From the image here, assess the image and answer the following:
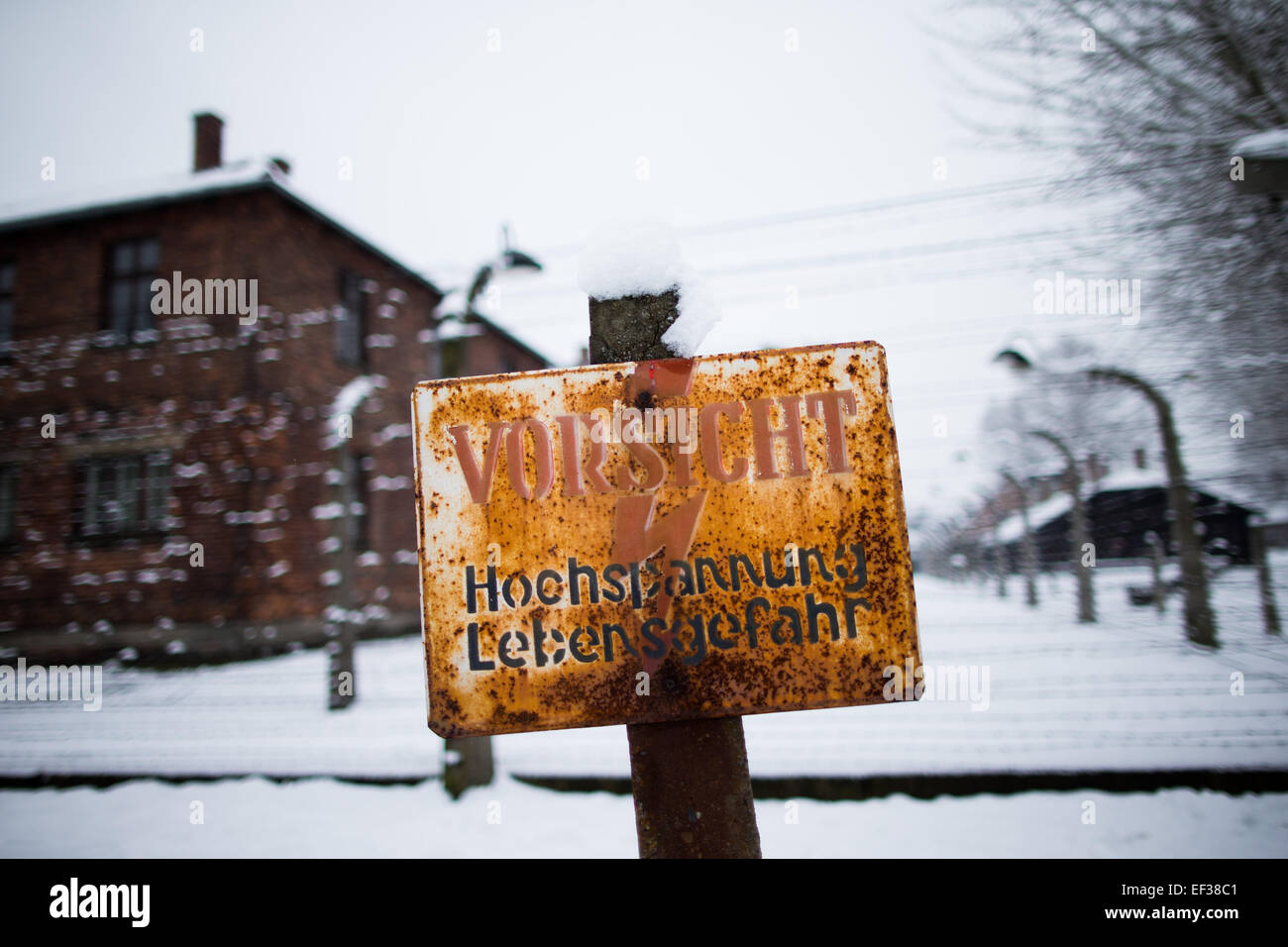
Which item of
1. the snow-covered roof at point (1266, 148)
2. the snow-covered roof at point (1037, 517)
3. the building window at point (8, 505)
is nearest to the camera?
the snow-covered roof at point (1266, 148)

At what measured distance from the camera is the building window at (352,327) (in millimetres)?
12117

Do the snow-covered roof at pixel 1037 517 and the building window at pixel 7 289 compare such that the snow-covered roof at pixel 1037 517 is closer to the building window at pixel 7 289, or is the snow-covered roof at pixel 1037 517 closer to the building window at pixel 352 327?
the building window at pixel 352 327

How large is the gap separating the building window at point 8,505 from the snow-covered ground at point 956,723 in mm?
6146

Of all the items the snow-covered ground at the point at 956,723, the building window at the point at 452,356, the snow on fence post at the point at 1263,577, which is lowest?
the snow-covered ground at the point at 956,723

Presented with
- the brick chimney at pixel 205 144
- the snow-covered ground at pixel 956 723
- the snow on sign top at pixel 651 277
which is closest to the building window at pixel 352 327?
the brick chimney at pixel 205 144

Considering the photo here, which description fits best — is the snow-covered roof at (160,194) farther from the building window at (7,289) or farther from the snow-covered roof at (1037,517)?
the snow-covered roof at (1037,517)

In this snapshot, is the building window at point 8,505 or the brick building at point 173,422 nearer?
the brick building at point 173,422

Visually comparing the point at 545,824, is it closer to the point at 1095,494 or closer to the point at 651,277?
the point at 651,277

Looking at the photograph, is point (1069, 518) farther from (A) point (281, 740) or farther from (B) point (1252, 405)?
(A) point (281, 740)

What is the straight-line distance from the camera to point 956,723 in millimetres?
4059

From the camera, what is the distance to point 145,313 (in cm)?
1041

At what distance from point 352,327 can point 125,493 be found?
4.83m

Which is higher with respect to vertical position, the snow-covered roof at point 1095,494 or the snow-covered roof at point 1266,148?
the snow-covered roof at point 1266,148

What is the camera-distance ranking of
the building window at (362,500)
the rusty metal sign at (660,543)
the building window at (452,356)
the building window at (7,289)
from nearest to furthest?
the rusty metal sign at (660,543) < the building window at (452,356) < the building window at (7,289) < the building window at (362,500)
